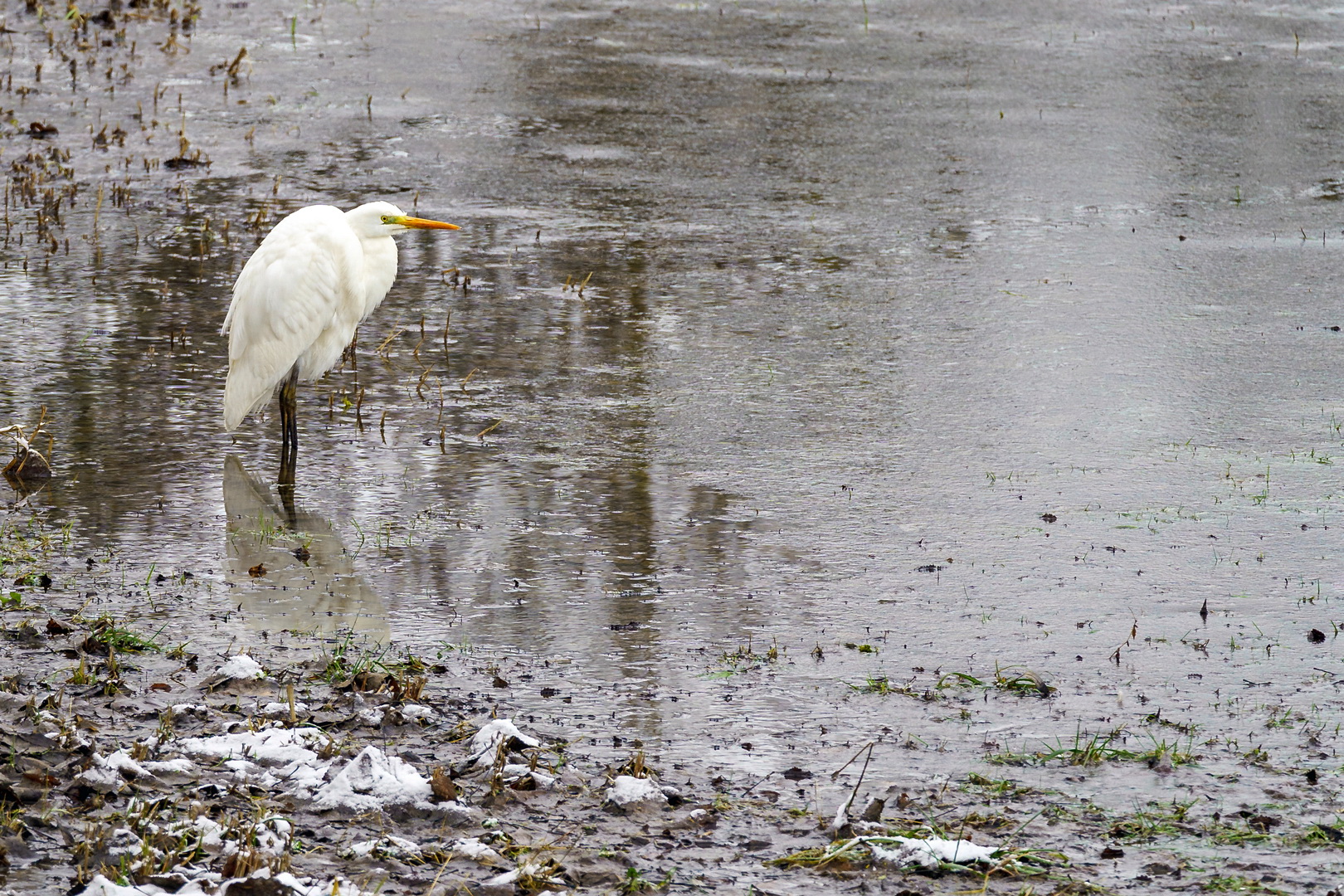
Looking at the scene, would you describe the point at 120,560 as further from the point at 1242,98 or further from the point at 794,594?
the point at 1242,98

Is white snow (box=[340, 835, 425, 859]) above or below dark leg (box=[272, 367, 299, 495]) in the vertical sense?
below

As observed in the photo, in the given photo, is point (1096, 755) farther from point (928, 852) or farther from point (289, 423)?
point (289, 423)

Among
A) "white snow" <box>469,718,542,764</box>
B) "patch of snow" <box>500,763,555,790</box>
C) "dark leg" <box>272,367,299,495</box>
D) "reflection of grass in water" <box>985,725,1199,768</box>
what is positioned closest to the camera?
"patch of snow" <box>500,763,555,790</box>

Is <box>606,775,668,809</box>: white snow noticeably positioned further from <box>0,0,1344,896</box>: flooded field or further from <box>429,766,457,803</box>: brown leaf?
<box>429,766,457,803</box>: brown leaf

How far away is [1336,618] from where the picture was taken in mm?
5727

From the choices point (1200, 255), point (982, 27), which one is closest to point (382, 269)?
point (1200, 255)

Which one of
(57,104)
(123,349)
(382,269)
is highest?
(57,104)

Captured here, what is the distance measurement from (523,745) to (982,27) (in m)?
14.5

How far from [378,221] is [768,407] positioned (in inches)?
87.0

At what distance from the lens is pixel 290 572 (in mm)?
6074

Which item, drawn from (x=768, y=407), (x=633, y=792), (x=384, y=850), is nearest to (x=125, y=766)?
(x=384, y=850)

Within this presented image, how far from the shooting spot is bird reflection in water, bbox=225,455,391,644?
5.62m

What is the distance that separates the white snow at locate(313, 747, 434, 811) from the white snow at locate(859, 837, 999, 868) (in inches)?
49.0

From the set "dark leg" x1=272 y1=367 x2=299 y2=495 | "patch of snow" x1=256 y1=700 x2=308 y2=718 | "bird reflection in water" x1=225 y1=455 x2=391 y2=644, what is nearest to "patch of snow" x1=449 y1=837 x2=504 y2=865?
"patch of snow" x1=256 y1=700 x2=308 y2=718
